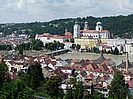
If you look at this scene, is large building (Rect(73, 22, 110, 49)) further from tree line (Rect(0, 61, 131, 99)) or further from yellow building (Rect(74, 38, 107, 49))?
tree line (Rect(0, 61, 131, 99))

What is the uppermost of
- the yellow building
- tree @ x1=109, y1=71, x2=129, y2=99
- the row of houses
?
tree @ x1=109, y1=71, x2=129, y2=99

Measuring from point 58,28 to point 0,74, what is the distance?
Result: 5624cm

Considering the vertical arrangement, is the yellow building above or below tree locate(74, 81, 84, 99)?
below

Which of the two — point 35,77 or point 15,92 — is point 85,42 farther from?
point 15,92

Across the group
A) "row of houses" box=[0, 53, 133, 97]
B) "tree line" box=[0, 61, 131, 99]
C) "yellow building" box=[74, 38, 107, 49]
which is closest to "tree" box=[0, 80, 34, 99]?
"tree line" box=[0, 61, 131, 99]

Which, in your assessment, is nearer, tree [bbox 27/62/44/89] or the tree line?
the tree line

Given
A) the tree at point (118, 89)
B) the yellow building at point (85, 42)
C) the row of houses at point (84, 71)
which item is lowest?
the yellow building at point (85, 42)

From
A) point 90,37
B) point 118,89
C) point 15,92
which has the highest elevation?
point 15,92

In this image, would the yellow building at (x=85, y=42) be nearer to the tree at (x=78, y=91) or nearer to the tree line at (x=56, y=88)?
the tree line at (x=56, y=88)

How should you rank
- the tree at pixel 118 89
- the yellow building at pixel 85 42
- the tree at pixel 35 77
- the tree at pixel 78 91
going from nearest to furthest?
the tree at pixel 78 91 → the tree at pixel 118 89 → the tree at pixel 35 77 → the yellow building at pixel 85 42

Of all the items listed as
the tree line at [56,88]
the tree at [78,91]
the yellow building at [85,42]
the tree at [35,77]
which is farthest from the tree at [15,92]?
the yellow building at [85,42]

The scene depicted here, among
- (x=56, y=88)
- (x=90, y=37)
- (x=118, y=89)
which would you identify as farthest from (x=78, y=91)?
(x=90, y=37)

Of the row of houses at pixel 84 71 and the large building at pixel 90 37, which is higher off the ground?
the row of houses at pixel 84 71

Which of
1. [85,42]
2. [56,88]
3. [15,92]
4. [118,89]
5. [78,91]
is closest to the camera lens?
[15,92]
